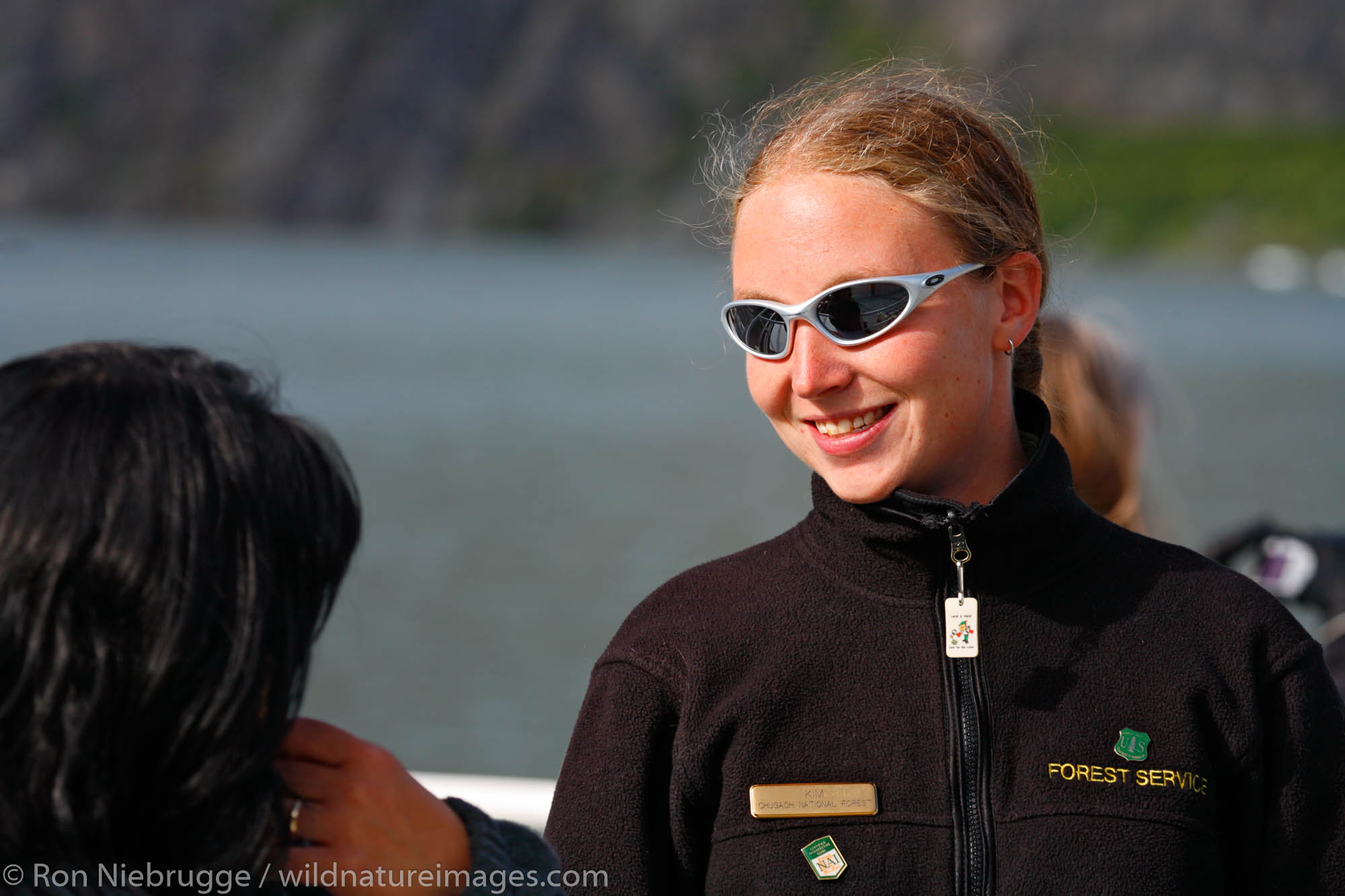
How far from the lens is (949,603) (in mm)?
2049

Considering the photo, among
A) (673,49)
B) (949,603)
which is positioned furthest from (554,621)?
(673,49)

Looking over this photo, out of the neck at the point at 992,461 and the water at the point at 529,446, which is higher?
the water at the point at 529,446

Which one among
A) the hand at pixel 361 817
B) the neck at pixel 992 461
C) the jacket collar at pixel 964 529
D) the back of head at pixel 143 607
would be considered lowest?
the hand at pixel 361 817

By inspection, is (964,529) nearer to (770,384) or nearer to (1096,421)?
(770,384)

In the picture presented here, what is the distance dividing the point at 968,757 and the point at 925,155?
0.82 metres

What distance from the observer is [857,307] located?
2031 mm

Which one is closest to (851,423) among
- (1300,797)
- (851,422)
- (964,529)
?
(851,422)

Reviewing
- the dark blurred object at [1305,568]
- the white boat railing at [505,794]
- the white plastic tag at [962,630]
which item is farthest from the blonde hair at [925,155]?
the white boat railing at [505,794]

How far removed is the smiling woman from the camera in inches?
77.6

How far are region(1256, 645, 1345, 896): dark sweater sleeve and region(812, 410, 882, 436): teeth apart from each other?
2.12 ft

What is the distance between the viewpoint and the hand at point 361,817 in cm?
152

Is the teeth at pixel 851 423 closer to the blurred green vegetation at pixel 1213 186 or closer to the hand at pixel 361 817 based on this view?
the hand at pixel 361 817

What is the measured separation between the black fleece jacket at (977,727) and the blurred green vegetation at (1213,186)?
114001mm

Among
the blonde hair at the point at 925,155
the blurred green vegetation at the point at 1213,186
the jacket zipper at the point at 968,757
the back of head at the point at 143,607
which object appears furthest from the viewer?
the blurred green vegetation at the point at 1213,186
